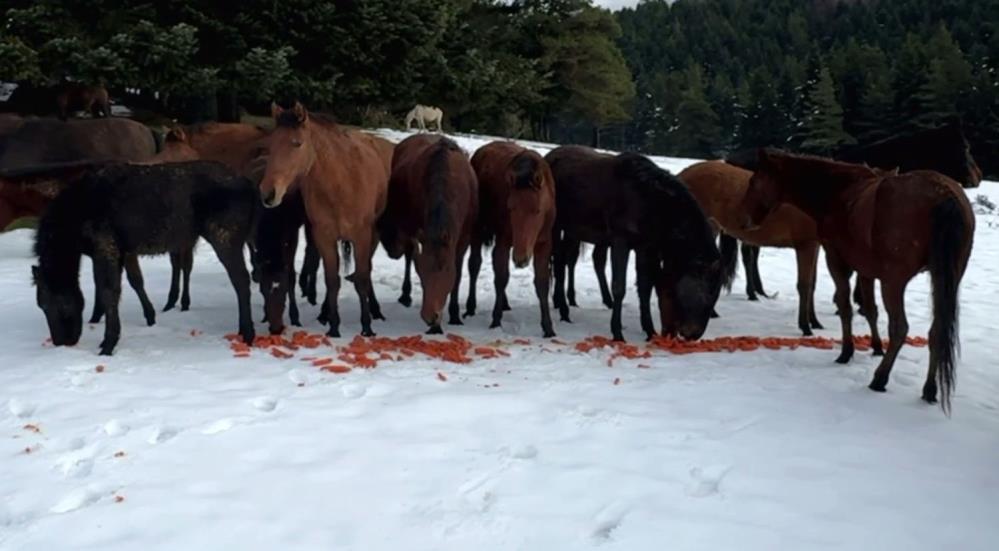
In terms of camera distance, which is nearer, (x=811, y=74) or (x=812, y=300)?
(x=812, y=300)

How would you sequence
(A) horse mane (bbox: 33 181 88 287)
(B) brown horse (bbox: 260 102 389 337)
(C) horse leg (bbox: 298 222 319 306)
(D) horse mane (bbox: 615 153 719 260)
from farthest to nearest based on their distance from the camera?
(C) horse leg (bbox: 298 222 319 306), (D) horse mane (bbox: 615 153 719 260), (B) brown horse (bbox: 260 102 389 337), (A) horse mane (bbox: 33 181 88 287)

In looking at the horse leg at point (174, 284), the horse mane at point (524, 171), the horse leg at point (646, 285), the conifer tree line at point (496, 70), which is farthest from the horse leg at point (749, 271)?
the conifer tree line at point (496, 70)

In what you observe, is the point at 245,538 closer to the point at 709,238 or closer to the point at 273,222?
the point at 273,222

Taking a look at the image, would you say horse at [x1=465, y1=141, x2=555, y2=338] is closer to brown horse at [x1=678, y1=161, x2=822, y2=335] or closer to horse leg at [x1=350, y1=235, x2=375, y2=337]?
horse leg at [x1=350, y1=235, x2=375, y2=337]

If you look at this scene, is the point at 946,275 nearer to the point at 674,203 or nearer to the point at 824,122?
the point at 674,203

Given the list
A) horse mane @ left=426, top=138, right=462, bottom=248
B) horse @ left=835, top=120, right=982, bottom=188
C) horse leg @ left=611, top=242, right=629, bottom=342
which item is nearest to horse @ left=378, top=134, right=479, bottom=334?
horse mane @ left=426, top=138, right=462, bottom=248

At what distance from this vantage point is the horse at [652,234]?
751cm

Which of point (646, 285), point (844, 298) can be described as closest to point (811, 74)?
point (646, 285)

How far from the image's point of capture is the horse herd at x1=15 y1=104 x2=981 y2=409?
539 cm

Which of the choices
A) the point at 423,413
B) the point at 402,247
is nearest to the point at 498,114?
the point at 402,247

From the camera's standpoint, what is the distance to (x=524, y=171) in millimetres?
7180

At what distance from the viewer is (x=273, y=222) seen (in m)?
7.24

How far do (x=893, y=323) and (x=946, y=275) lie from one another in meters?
0.57

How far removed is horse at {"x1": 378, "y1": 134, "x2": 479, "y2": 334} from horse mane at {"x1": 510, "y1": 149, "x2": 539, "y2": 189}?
524 millimetres
